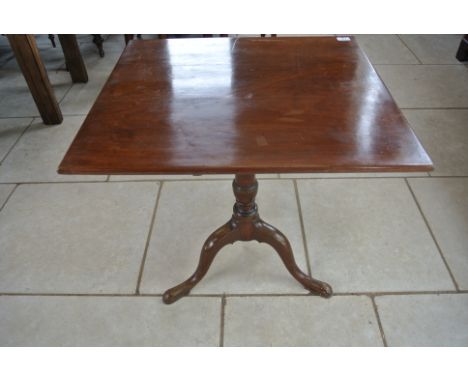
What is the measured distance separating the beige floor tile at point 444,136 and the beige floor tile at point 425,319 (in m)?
0.78

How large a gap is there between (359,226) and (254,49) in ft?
2.84

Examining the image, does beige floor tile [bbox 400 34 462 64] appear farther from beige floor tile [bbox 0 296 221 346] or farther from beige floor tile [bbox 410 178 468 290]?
beige floor tile [bbox 0 296 221 346]

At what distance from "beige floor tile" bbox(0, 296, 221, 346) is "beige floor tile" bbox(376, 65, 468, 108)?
188cm

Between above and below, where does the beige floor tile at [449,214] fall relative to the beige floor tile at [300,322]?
above

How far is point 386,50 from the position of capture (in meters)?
2.98

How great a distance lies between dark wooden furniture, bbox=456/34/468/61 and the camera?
2.72 meters

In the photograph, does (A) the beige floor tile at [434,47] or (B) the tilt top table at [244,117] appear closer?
(B) the tilt top table at [244,117]

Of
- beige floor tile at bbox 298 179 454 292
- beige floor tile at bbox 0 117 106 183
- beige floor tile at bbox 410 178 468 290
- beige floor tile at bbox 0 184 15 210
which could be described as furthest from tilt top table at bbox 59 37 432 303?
beige floor tile at bbox 0 184 15 210

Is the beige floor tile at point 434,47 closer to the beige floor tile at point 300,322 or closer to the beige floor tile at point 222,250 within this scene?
the beige floor tile at point 222,250

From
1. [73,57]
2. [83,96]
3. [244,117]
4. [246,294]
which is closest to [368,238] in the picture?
[246,294]

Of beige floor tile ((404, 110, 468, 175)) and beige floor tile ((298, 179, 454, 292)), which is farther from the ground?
beige floor tile ((404, 110, 468, 175))

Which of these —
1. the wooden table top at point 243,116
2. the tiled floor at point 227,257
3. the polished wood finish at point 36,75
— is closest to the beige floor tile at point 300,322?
the tiled floor at point 227,257

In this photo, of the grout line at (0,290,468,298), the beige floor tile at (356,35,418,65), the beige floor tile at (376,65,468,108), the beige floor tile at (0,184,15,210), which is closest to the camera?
the grout line at (0,290,468,298)

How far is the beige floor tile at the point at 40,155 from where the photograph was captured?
1.85 m
